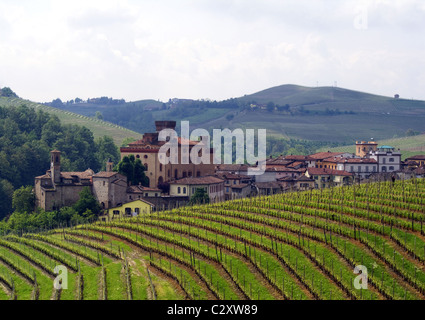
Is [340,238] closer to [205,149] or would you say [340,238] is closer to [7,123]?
[205,149]

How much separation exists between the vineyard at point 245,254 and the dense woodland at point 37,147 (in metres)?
45.4

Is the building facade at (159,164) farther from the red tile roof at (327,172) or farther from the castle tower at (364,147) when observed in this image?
the castle tower at (364,147)

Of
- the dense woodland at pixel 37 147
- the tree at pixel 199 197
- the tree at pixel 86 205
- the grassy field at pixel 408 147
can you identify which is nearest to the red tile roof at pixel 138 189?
the tree at pixel 199 197

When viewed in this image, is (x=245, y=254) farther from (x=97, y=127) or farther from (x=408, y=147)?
(x=97, y=127)

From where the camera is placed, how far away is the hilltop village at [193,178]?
67.6 metres

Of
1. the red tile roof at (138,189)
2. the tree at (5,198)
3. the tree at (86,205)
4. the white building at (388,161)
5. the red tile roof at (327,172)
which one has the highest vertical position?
the white building at (388,161)

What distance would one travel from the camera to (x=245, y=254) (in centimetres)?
3522

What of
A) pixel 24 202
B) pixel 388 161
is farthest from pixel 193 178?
pixel 388 161

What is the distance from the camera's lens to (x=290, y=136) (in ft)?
647

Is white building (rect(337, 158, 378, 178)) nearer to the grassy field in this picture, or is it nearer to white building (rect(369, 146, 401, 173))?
white building (rect(369, 146, 401, 173))

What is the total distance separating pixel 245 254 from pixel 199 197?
110 ft

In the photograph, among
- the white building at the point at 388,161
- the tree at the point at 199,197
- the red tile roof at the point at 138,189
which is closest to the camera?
the tree at the point at 199,197
